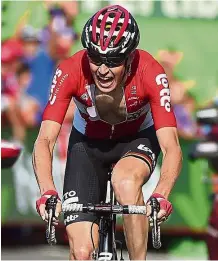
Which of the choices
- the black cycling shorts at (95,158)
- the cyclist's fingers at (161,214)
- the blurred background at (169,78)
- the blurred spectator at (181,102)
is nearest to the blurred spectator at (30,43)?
the blurred background at (169,78)

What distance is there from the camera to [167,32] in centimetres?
1055

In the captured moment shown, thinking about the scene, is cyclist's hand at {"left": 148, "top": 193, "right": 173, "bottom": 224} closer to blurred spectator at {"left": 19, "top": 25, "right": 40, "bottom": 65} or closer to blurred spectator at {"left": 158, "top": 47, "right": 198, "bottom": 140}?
blurred spectator at {"left": 158, "top": 47, "right": 198, "bottom": 140}

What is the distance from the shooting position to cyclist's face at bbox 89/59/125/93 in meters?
5.73

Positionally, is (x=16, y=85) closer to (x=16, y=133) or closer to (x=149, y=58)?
(x=16, y=133)

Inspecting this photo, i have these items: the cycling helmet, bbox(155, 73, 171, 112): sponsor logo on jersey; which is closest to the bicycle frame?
bbox(155, 73, 171, 112): sponsor logo on jersey

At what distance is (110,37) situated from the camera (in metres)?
Result: 5.75

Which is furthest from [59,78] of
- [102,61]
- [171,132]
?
[171,132]

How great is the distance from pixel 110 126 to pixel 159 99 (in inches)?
21.8

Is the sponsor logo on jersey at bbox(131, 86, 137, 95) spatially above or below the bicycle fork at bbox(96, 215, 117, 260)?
above

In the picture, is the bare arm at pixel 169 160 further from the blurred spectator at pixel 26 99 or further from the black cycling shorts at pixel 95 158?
the blurred spectator at pixel 26 99

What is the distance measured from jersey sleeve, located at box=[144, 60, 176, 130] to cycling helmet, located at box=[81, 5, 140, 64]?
28cm

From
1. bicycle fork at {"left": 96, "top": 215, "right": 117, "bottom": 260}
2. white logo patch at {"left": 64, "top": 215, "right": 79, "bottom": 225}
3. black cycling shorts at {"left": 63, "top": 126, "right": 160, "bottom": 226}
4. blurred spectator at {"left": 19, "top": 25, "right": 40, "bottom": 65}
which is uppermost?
blurred spectator at {"left": 19, "top": 25, "right": 40, "bottom": 65}

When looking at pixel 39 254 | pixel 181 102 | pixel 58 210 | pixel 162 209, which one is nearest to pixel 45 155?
pixel 58 210

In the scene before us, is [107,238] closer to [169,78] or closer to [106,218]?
[106,218]
